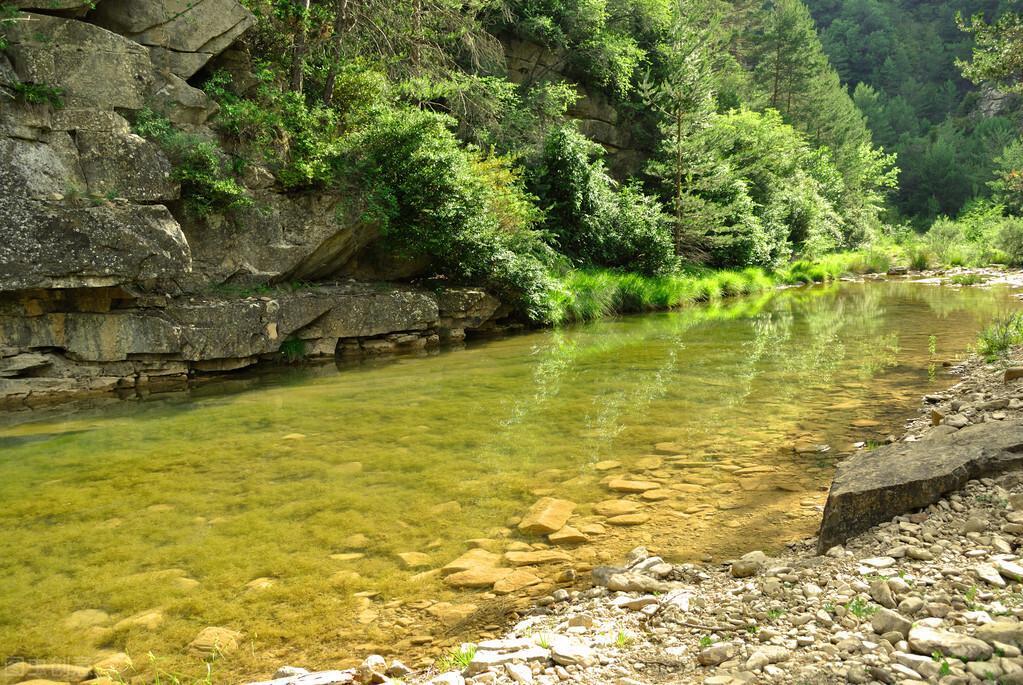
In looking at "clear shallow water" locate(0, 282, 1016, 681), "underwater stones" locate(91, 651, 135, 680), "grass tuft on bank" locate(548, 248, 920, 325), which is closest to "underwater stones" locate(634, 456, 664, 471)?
"clear shallow water" locate(0, 282, 1016, 681)

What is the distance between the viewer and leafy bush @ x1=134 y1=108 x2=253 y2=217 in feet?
40.1

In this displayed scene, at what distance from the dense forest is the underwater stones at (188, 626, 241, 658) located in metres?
10.5

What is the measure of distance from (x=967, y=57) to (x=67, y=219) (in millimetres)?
91968

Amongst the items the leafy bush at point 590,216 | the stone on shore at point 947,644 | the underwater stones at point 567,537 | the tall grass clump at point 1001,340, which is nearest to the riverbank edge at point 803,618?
the stone on shore at point 947,644

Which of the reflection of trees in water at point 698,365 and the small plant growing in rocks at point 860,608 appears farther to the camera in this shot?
the reflection of trees in water at point 698,365

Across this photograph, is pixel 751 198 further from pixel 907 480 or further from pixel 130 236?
pixel 907 480

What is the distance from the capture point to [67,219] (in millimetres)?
10727

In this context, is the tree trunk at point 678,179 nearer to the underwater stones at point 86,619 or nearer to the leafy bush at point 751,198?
the leafy bush at point 751,198

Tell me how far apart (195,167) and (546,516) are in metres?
10.4

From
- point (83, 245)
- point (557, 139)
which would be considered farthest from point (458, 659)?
point (557, 139)

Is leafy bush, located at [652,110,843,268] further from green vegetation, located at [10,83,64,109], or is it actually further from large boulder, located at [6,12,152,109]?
green vegetation, located at [10,83,64,109]

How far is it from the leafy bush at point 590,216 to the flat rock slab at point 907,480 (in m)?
16.4

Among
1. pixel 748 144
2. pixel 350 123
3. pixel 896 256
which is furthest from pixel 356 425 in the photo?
pixel 896 256

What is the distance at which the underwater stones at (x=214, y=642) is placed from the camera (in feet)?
12.0
